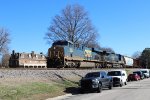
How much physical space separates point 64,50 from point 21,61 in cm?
693

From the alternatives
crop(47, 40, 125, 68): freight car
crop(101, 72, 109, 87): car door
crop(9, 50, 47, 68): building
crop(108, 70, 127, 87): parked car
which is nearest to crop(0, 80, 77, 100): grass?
crop(101, 72, 109, 87): car door

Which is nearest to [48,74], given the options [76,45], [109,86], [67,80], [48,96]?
[67,80]

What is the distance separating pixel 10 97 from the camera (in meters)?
21.3

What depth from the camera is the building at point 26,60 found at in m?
40.7

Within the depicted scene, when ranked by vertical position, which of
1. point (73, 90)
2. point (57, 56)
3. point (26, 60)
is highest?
point (57, 56)

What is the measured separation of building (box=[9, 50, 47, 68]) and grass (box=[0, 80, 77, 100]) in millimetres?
12106

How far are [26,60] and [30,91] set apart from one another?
17241mm

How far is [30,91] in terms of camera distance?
79.8 ft

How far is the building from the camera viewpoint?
4069 centimetres

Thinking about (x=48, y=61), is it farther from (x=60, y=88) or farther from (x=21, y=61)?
(x=60, y=88)

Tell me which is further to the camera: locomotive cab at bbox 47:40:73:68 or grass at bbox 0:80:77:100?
locomotive cab at bbox 47:40:73:68

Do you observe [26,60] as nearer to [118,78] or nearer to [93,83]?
[118,78]

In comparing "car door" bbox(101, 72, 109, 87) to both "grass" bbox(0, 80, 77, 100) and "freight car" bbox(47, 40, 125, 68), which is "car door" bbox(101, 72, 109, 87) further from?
"freight car" bbox(47, 40, 125, 68)

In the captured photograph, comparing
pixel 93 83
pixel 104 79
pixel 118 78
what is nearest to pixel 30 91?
Result: pixel 93 83
